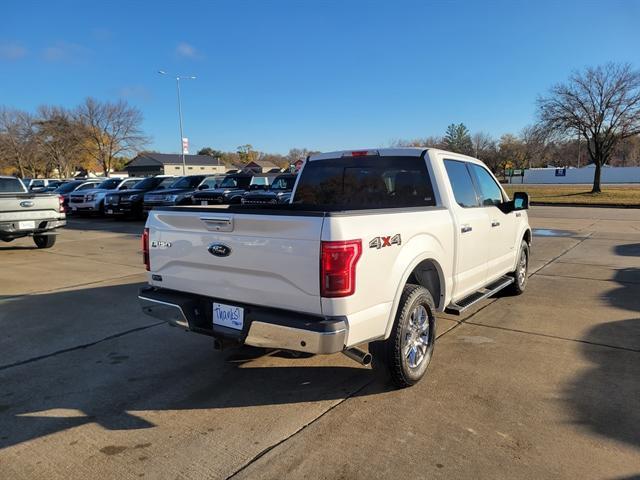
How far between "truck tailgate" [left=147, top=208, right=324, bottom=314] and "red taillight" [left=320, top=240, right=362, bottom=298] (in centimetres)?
5

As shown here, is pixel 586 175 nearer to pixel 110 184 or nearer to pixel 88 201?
pixel 110 184

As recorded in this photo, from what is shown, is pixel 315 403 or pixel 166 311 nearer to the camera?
pixel 315 403

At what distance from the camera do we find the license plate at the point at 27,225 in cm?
1031

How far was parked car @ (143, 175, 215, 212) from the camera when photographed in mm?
17453

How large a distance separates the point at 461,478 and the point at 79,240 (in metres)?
13.0

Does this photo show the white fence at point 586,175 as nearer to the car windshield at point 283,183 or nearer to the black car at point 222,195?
the black car at point 222,195

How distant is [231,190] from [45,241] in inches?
283

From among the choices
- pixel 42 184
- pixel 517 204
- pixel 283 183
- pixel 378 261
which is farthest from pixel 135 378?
pixel 42 184

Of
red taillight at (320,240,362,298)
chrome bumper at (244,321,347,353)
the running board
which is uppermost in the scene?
red taillight at (320,240,362,298)

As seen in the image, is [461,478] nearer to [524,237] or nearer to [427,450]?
[427,450]

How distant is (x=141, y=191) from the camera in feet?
66.1

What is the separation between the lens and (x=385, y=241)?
331 centimetres


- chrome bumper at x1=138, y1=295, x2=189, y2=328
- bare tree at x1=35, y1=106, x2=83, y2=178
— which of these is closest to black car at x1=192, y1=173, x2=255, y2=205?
chrome bumper at x1=138, y1=295, x2=189, y2=328

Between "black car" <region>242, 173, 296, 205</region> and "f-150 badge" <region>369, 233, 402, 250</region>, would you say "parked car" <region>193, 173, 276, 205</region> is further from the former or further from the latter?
"f-150 badge" <region>369, 233, 402, 250</region>
